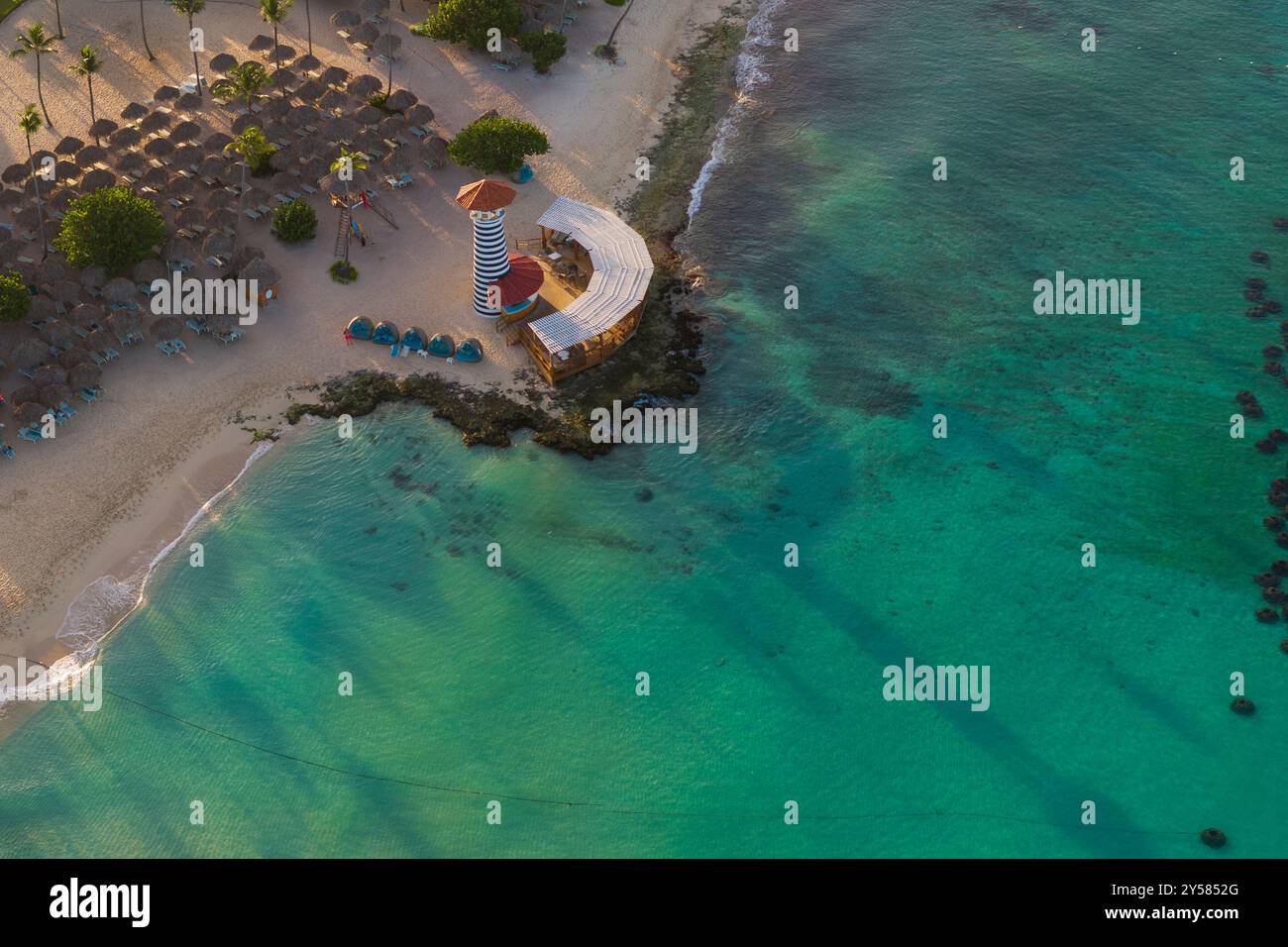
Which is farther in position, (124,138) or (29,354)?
(124,138)

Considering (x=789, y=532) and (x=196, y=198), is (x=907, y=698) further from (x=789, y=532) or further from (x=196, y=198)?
(x=196, y=198)

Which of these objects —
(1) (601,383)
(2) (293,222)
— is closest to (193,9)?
(2) (293,222)

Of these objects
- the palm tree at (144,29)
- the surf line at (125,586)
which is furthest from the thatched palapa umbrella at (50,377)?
the palm tree at (144,29)

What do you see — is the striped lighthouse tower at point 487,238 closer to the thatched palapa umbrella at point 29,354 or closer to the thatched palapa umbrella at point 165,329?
the thatched palapa umbrella at point 165,329

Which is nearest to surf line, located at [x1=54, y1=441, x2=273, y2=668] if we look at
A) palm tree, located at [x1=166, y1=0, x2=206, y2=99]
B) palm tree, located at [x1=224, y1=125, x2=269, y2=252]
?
palm tree, located at [x1=224, y1=125, x2=269, y2=252]

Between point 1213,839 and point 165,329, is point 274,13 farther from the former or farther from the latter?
point 1213,839

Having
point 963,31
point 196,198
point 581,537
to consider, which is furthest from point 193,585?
point 963,31
